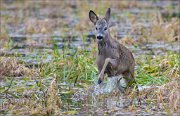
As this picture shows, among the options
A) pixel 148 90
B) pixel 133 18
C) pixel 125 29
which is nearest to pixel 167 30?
pixel 125 29

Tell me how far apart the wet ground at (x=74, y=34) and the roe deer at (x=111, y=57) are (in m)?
0.44

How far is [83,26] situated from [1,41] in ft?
13.9

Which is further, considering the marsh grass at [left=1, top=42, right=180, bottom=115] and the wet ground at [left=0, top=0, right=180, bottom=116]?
the wet ground at [left=0, top=0, right=180, bottom=116]

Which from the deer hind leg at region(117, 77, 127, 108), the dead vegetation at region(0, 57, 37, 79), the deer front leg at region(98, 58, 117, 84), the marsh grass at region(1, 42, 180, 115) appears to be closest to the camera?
the marsh grass at region(1, 42, 180, 115)

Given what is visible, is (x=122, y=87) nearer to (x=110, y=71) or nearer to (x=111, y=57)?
(x=110, y=71)

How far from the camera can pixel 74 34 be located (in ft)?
59.2

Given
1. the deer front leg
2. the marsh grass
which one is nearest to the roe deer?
the deer front leg

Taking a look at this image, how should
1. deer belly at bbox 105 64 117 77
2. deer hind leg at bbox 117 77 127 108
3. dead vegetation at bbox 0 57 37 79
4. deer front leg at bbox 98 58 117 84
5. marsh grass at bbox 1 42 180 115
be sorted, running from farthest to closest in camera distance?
dead vegetation at bbox 0 57 37 79, deer belly at bbox 105 64 117 77, deer front leg at bbox 98 58 117 84, deer hind leg at bbox 117 77 127 108, marsh grass at bbox 1 42 180 115

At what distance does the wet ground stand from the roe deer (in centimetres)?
44

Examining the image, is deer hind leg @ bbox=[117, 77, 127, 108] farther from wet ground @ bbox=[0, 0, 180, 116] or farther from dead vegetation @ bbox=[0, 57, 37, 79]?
dead vegetation @ bbox=[0, 57, 37, 79]

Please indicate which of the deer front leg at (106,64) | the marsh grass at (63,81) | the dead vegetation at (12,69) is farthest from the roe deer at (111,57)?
the dead vegetation at (12,69)

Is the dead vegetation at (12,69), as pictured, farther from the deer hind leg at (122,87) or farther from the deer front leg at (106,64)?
the deer front leg at (106,64)

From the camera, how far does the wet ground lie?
9875mm

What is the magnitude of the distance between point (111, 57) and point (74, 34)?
23.8ft
